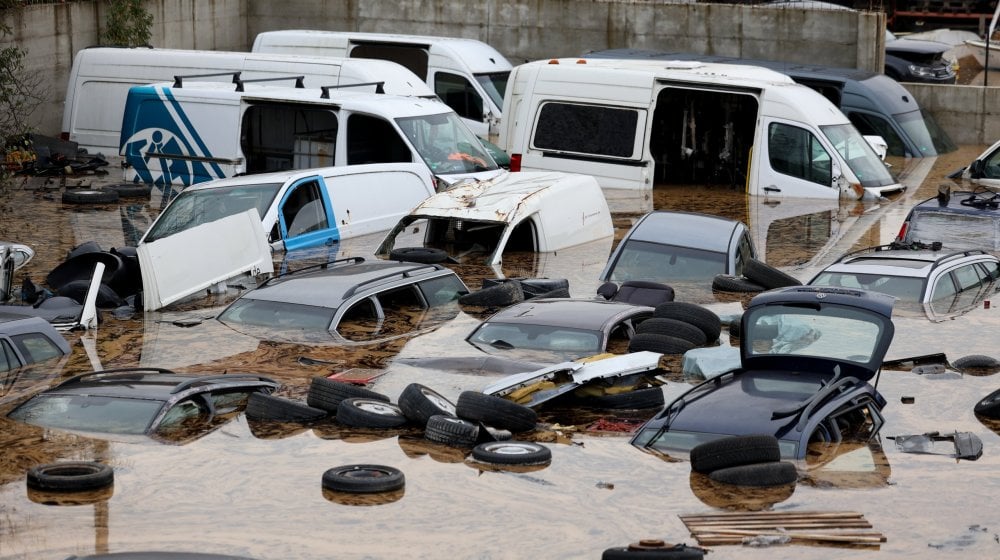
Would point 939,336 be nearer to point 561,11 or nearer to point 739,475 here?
point 739,475

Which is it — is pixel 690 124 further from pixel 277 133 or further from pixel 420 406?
pixel 420 406

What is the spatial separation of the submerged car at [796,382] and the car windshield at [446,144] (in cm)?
942

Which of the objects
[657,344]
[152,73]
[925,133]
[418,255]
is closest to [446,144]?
[418,255]

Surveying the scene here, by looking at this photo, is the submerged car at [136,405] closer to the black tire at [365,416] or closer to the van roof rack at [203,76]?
the black tire at [365,416]

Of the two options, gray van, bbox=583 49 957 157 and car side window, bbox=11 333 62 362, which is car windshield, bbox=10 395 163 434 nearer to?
car side window, bbox=11 333 62 362

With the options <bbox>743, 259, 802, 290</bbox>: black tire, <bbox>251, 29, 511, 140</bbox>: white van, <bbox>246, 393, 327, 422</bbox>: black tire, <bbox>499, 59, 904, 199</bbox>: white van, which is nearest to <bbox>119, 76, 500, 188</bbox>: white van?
<bbox>499, 59, 904, 199</bbox>: white van

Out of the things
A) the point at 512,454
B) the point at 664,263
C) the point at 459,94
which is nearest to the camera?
the point at 512,454

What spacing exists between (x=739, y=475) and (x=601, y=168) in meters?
14.0

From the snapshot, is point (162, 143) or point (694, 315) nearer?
point (694, 315)

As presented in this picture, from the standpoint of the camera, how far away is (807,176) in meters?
22.5

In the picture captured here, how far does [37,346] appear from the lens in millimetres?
12680

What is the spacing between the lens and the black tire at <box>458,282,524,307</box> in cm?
1493

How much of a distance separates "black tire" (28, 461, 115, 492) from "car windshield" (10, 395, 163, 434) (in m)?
0.83

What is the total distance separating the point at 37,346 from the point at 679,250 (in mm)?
7325
